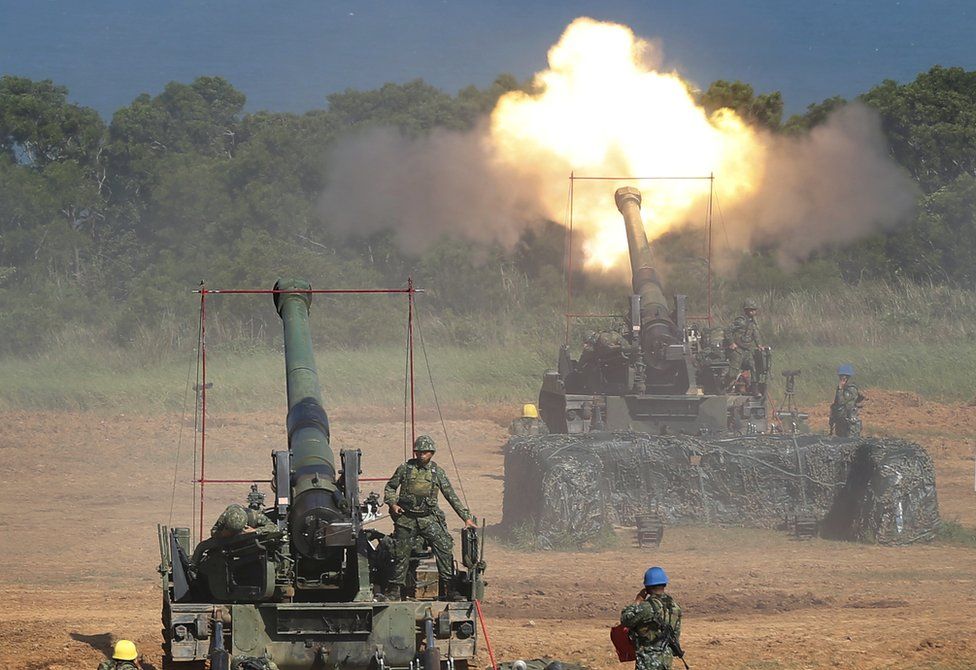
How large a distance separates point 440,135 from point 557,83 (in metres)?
16.9

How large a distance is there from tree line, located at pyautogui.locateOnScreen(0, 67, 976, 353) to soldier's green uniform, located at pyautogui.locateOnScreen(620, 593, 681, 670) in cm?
3142

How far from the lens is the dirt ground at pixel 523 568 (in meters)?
16.5

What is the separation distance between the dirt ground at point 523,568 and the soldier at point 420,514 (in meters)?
1.84

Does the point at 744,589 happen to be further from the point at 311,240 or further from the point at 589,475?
the point at 311,240

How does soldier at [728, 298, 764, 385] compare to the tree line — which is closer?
soldier at [728, 298, 764, 385]

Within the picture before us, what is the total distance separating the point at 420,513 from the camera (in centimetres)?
1463

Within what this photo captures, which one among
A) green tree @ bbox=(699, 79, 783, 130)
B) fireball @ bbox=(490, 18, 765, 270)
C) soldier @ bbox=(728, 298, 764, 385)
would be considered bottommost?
soldier @ bbox=(728, 298, 764, 385)

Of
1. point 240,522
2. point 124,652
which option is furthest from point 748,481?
point 124,652

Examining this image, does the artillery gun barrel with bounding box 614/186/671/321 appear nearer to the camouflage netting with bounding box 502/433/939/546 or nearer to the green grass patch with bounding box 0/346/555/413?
the camouflage netting with bounding box 502/433/939/546

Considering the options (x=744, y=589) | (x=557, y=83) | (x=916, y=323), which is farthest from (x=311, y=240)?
(x=744, y=589)

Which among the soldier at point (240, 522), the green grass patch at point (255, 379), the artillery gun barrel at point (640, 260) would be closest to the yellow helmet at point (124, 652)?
the soldier at point (240, 522)

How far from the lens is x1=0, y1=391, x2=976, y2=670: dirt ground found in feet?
54.2

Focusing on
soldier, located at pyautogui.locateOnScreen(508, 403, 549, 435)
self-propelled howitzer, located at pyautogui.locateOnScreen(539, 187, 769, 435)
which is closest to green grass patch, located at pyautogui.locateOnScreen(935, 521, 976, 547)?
self-propelled howitzer, located at pyautogui.locateOnScreen(539, 187, 769, 435)

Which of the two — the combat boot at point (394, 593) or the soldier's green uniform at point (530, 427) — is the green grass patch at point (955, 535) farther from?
the combat boot at point (394, 593)
